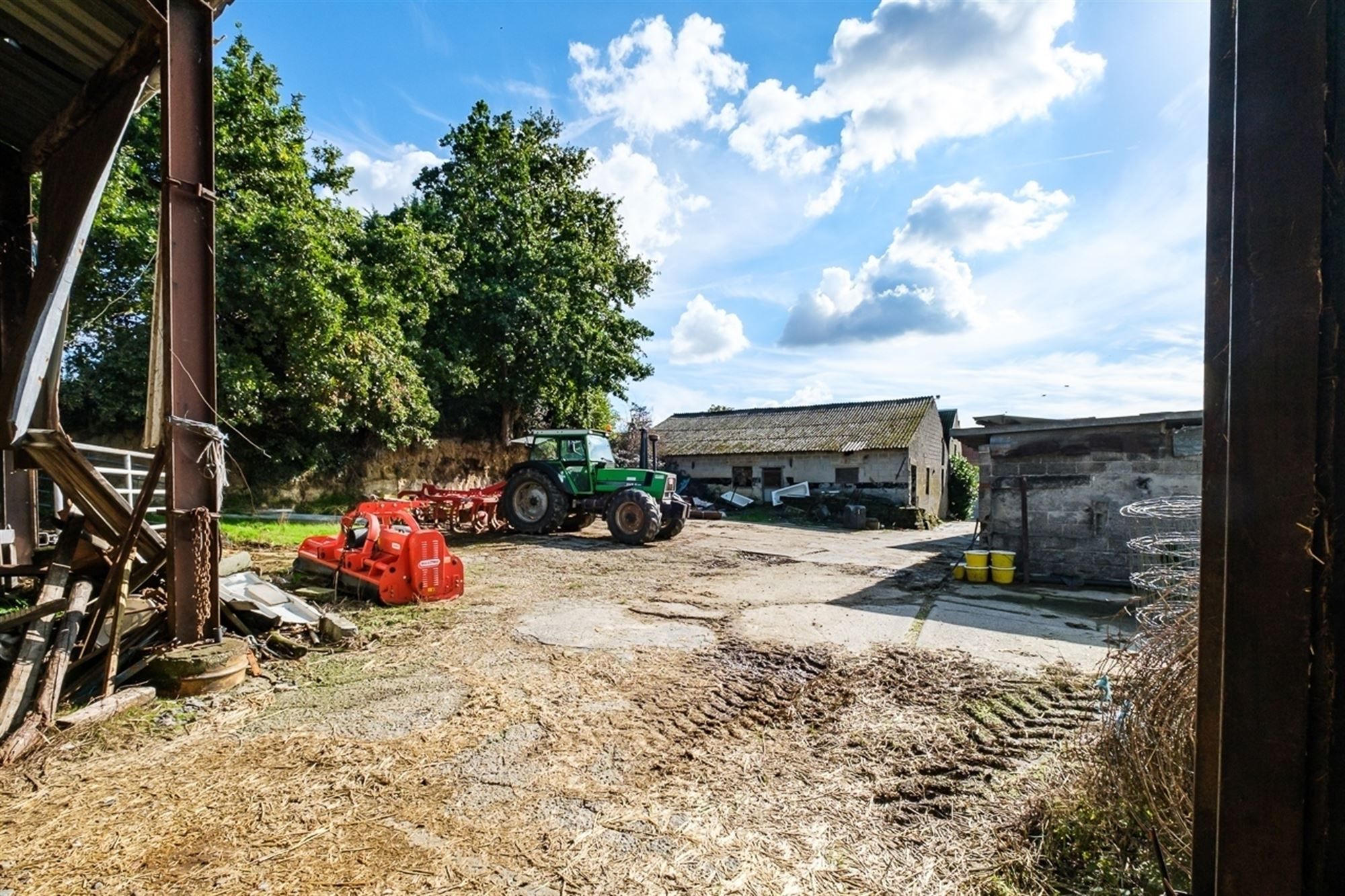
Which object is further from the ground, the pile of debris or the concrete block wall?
the concrete block wall

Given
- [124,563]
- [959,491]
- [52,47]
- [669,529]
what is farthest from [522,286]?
[959,491]

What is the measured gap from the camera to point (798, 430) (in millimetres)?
23297

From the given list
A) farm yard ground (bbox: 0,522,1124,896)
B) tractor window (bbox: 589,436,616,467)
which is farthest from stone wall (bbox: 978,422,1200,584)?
tractor window (bbox: 589,436,616,467)

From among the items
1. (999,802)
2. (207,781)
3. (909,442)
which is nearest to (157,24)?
(207,781)

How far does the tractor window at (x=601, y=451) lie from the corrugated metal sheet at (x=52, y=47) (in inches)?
324

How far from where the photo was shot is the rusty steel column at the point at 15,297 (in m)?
5.38

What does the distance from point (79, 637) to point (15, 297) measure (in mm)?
3874

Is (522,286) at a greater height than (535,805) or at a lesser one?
greater

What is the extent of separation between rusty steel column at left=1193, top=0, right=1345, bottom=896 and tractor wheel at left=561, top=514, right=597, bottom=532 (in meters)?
11.7

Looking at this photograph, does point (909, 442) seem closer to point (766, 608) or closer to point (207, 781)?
point (766, 608)

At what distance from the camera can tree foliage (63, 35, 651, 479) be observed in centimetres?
1117

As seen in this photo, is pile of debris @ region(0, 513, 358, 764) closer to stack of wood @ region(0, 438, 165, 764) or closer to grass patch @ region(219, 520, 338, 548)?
stack of wood @ region(0, 438, 165, 764)

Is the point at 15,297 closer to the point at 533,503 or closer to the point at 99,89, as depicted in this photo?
the point at 99,89

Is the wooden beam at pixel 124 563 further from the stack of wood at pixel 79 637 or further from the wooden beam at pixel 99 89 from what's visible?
the wooden beam at pixel 99 89
